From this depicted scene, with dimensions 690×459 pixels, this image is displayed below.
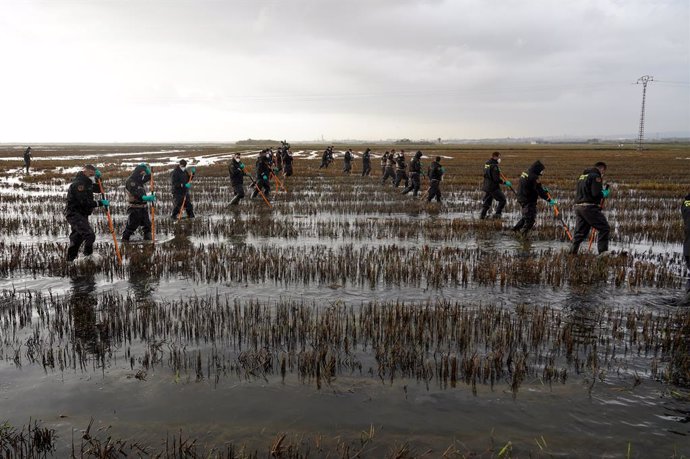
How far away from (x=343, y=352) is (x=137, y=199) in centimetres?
795

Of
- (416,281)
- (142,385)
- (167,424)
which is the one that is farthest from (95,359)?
(416,281)

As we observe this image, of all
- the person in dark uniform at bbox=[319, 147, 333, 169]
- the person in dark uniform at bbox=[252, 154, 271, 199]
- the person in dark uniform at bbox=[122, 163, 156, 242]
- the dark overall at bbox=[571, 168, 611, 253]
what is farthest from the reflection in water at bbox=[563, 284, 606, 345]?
the person in dark uniform at bbox=[319, 147, 333, 169]

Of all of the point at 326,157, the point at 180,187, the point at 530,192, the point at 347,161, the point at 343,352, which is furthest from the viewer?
the point at 326,157

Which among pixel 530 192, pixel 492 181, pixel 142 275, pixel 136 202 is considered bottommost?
pixel 142 275

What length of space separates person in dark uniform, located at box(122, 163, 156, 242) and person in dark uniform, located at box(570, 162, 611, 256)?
9.66 meters

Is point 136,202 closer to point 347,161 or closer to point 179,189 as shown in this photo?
point 179,189

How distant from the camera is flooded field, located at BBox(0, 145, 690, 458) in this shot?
3.85 meters

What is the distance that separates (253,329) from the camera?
18.6 ft

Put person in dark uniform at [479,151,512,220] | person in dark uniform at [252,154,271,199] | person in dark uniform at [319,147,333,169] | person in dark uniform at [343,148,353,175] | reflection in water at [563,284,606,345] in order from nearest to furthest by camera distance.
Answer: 1. reflection in water at [563,284,606,345]
2. person in dark uniform at [479,151,512,220]
3. person in dark uniform at [252,154,271,199]
4. person in dark uniform at [343,148,353,175]
5. person in dark uniform at [319,147,333,169]

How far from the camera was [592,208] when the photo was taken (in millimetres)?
9797

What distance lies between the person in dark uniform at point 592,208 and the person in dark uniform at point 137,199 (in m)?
9.66

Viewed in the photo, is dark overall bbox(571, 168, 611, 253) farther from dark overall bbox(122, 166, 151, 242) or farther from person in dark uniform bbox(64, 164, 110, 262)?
person in dark uniform bbox(64, 164, 110, 262)

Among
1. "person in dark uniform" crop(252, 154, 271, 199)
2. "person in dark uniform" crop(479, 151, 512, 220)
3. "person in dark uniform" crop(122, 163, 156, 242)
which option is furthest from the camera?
"person in dark uniform" crop(252, 154, 271, 199)

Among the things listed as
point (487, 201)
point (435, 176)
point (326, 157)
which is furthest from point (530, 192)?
point (326, 157)
